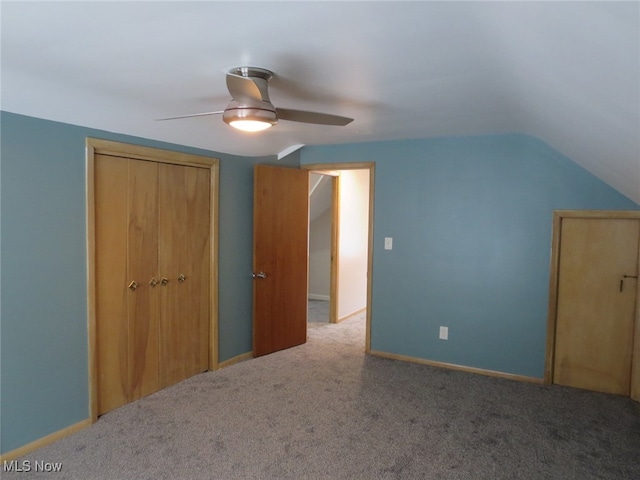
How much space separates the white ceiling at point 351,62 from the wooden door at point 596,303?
579 millimetres

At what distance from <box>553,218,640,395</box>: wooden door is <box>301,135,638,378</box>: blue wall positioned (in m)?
0.14

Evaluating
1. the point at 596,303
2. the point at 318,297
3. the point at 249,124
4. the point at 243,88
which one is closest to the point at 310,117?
the point at 249,124

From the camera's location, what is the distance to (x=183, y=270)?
3623mm

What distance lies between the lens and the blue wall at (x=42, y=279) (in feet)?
8.09

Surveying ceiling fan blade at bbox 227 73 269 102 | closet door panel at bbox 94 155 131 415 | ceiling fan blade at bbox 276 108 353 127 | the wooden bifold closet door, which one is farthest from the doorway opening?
ceiling fan blade at bbox 227 73 269 102

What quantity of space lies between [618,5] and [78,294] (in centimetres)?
302

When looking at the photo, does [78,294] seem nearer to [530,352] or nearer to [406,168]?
[406,168]

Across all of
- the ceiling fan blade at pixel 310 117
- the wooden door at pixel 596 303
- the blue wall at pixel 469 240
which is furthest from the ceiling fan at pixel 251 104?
the wooden door at pixel 596 303

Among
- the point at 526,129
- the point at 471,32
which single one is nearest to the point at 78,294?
the point at 471,32

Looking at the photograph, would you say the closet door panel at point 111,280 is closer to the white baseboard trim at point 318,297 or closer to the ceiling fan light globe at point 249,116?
the ceiling fan light globe at point 249,116

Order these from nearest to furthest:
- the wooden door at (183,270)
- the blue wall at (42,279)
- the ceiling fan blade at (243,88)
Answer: the ceiling fan blade at (243,88) → the blue wall at (42,279) → the wooden door at (183,270)

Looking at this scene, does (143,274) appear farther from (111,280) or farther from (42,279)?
(42,279)

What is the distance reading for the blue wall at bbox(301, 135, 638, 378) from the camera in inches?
145

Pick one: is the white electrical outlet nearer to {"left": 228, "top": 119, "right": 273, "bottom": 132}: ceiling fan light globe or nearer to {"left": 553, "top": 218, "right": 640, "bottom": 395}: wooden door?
{"left": 553, "top": 218, "right": 640, "bottom": 395}: wooden door
